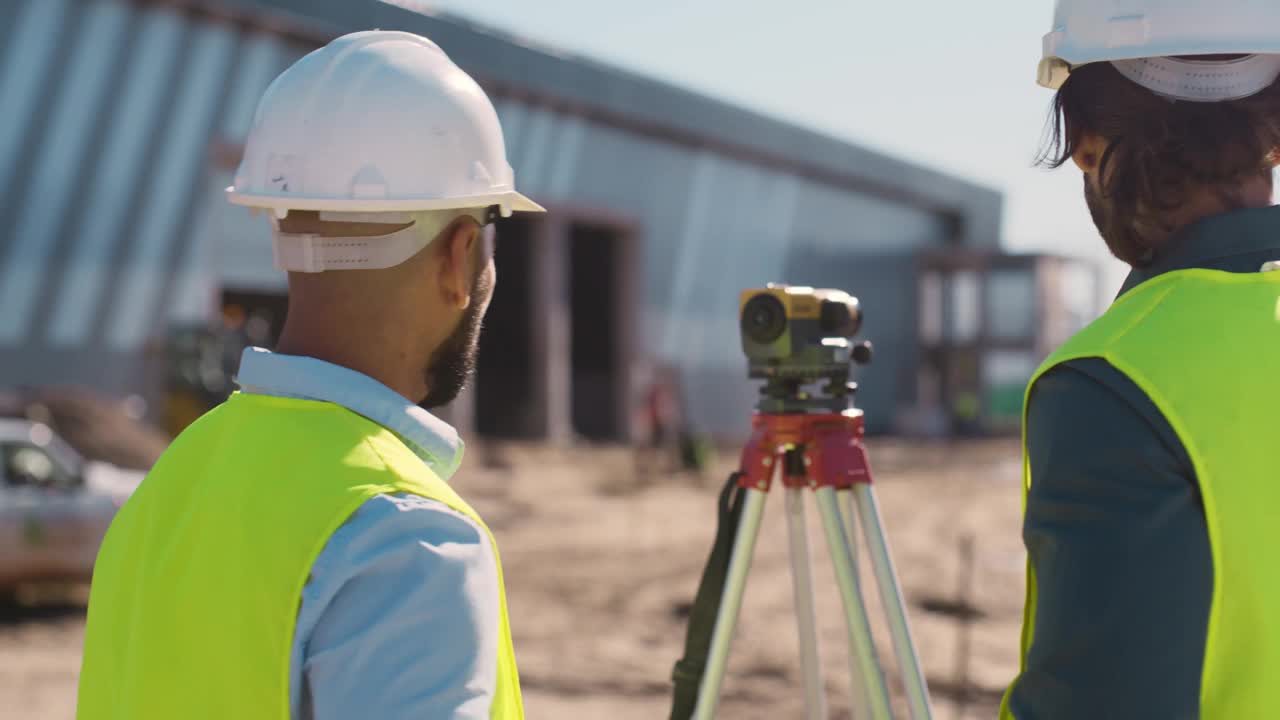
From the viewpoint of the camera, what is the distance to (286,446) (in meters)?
1.25

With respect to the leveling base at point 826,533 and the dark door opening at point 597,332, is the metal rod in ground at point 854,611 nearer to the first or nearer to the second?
the leveling base at point 826,533

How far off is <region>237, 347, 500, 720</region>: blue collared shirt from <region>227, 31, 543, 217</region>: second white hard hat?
1.30ft

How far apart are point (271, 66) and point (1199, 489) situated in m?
18.2

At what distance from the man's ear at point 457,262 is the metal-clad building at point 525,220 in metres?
12.6

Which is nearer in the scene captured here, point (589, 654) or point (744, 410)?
point (589, 654)

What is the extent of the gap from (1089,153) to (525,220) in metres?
22.7

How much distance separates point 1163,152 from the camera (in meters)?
1.27

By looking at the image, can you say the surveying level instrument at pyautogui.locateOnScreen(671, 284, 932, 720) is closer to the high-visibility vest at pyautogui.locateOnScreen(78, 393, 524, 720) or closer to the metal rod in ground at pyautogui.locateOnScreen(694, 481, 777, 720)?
the metal rod in ground at pyautogui.locateOnScreen(694, 481, 777, 720)

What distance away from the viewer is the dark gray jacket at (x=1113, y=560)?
1.04 meters

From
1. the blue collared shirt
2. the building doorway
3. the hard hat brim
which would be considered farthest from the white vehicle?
the building doorway

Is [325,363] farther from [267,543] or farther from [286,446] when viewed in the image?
[267,543]

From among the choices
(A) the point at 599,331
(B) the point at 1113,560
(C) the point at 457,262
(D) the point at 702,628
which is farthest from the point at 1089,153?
(A) the point at 599,331

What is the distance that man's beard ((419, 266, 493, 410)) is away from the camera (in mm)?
1438

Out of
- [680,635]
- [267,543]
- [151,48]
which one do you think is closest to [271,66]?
[151,48]
